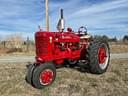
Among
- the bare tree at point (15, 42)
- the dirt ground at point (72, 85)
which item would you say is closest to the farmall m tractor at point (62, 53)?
the dirt ground at point (72, 85)

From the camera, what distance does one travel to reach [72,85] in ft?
27.5

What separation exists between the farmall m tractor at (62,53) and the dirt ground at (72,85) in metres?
0.29

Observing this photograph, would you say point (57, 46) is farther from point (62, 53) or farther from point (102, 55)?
point (102, 55)

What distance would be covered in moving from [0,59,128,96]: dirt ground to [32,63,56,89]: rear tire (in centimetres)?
16

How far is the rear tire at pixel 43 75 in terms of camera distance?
7.94 m

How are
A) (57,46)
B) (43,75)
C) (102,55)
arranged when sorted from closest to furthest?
(43,75)
(57,46)
(102,55)

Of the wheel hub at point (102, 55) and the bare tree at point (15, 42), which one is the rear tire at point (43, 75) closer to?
the wheel hub at point (102, 55)

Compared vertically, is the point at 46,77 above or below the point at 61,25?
below

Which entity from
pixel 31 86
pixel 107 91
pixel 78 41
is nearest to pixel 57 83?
pixel 31 86

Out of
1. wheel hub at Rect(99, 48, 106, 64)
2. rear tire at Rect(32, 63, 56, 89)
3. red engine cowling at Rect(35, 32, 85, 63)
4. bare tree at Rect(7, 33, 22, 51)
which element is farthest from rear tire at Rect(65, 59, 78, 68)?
bare tree at Rect(7, 33, 22, 51)

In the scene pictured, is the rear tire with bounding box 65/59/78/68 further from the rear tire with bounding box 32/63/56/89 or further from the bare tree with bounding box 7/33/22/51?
the bare tree with bounding box 7/33/22/51

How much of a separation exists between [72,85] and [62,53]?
1.44 metres

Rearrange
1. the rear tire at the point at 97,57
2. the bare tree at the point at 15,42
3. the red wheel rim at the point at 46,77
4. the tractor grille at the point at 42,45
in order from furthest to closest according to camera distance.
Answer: the bare tree at the point at 15,42, the rear tire at the point at 97,57, the tractor grille at the point at 42,45, the red wheel rim at the point at 46,77

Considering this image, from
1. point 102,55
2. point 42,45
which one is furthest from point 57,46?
point 102,55
